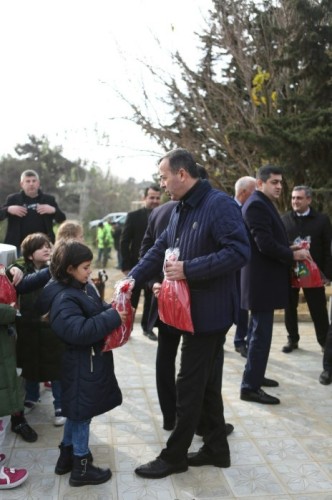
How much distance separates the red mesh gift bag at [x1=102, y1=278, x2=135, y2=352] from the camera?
2877mm

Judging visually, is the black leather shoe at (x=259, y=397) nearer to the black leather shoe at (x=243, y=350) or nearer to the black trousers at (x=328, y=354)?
the black trousers at (x=328, y=354)

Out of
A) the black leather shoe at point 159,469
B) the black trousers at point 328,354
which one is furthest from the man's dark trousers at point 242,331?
the black leather shoe at point 159,469

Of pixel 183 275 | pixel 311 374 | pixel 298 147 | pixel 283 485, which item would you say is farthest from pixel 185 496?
pixel 298 147

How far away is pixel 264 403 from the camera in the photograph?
423cm

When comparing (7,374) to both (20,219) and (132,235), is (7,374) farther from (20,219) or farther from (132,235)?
(132,235)

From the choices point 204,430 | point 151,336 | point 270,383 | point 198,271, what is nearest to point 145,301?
point 151,336

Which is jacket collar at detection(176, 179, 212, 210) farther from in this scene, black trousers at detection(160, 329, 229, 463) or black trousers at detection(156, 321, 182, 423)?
black trousers at detection(156, 321, 182, 423)

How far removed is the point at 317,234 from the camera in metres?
5.47

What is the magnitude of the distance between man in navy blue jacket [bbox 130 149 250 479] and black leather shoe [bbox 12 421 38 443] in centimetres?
87

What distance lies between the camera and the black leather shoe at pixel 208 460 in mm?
3156

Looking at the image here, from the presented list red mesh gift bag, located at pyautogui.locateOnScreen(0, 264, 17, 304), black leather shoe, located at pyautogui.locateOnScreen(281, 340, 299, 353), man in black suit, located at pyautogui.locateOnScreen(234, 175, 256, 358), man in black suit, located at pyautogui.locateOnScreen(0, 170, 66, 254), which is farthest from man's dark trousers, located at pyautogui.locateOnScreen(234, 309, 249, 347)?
red mesh gift bag, located at pyautogui.locateOnScreen(0, 264, 17, 304)

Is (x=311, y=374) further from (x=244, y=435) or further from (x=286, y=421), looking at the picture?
(x=244, y=435)

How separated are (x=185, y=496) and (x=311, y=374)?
8.43 feet

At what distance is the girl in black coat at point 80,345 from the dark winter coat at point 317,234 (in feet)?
10.3
